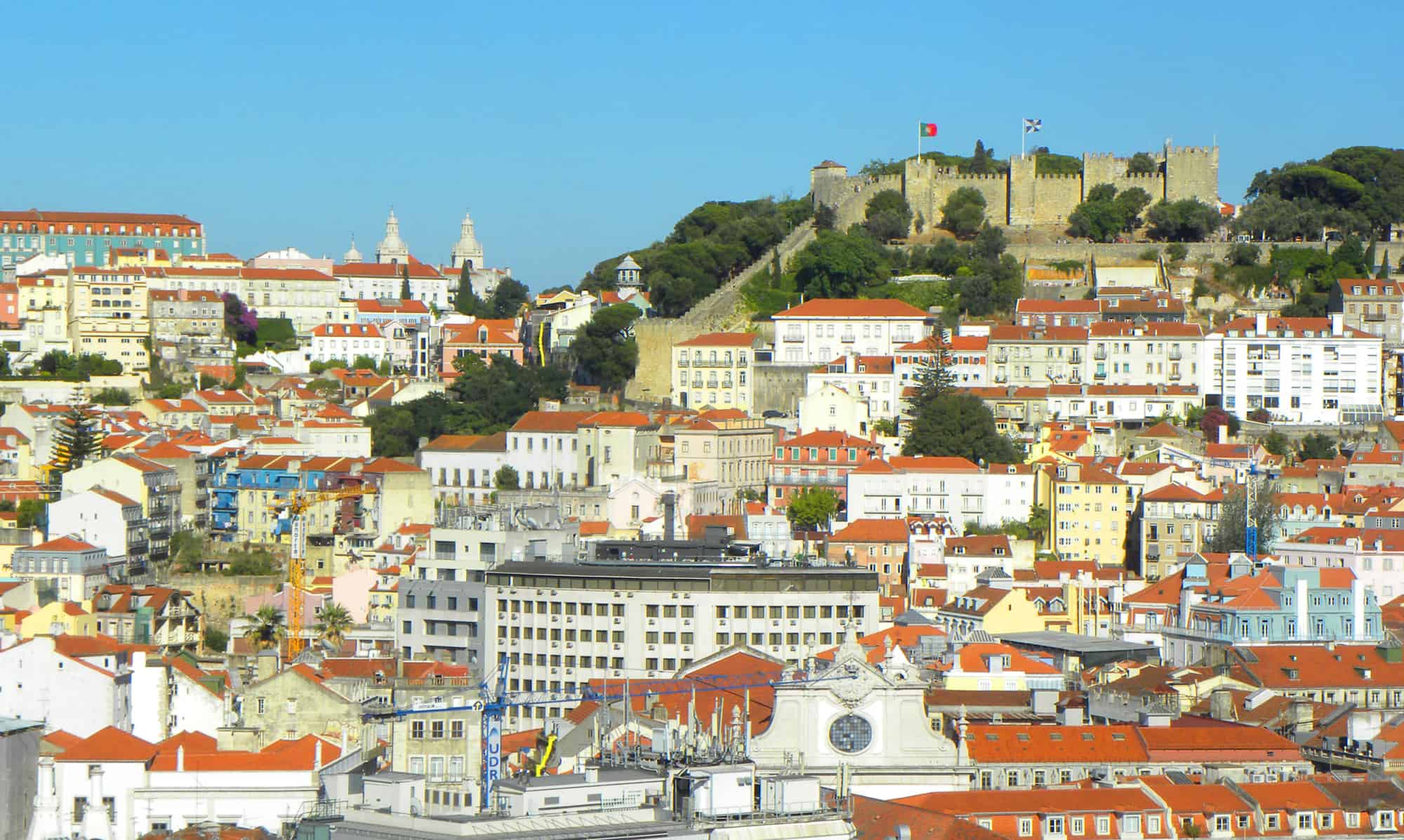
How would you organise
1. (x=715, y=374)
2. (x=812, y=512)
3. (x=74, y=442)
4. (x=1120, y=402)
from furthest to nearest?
(x=715, y=374), (x=74, y=442), (x=1120, y=402), (x=812, y=512)

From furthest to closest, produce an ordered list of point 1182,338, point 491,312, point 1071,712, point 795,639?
1. point 491,312
2. point 1182,338
3. point 795,639
4. point 1071,712

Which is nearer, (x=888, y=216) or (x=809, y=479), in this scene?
(x=809, y=479)

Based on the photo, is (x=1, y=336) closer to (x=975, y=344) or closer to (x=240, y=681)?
(x=975, y=344)

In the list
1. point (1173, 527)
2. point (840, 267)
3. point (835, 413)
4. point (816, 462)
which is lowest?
point (1173, 527)

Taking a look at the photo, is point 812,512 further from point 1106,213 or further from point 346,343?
point 346,343

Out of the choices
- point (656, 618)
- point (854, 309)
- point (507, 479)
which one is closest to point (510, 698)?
point (656, 618)

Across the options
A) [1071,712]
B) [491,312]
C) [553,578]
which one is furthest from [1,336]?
[1071,712]
